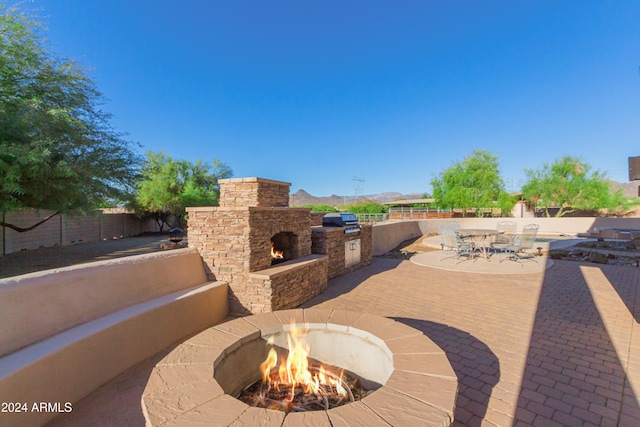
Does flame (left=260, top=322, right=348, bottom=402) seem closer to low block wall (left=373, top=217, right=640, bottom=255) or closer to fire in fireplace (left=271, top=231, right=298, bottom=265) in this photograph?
fire in fireplace (left=271, top=231, right=298, bottom=265)

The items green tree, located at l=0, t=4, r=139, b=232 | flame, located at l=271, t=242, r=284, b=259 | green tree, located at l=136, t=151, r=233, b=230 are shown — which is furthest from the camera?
green tree, located at l=136, t=151, r=233, b=230

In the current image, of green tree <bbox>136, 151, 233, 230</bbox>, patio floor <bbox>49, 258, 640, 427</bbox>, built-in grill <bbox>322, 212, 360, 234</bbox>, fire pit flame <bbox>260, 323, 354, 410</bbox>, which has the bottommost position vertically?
patio floor <bbox>49, 258, 640, 427</bbox>

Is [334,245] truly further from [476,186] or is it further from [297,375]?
[476,186]

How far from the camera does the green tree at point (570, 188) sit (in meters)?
22.1

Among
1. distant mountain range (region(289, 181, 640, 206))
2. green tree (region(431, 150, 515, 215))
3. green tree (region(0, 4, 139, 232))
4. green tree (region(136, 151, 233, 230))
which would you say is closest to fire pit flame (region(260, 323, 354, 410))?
green tree (region(0, 4, 139, 232))

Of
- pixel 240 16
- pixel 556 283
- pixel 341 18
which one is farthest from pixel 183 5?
pixel 556 283

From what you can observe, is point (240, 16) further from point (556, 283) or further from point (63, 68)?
point (556, 283)

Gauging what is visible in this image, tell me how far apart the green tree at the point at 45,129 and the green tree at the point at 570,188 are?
99.2 feet

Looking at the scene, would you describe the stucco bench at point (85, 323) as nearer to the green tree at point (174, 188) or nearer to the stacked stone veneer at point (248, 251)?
the stacked stone veneer at point (248, 251)

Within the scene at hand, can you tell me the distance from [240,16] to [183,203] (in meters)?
13.8

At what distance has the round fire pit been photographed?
1548mm

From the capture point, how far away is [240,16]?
9328 millimetres

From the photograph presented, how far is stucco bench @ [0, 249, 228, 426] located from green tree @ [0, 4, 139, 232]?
4.58 m

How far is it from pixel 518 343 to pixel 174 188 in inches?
846
